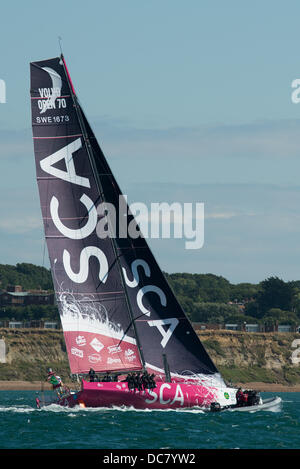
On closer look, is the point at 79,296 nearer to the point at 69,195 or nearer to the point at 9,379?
the point at 69,195

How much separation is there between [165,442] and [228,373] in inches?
3241

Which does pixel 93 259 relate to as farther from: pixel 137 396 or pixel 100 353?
pixel 137 396

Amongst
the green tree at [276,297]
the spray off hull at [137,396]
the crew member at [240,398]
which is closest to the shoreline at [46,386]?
the green tree at [276,297]

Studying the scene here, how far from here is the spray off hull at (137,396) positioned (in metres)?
47.3

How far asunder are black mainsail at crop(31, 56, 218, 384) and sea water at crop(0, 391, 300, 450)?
108 inches

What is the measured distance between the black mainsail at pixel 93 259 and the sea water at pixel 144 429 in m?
2.73

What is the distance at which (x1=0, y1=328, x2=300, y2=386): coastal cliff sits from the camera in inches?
4651

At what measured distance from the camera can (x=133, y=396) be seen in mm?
47375

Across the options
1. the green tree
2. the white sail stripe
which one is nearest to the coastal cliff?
the green tree

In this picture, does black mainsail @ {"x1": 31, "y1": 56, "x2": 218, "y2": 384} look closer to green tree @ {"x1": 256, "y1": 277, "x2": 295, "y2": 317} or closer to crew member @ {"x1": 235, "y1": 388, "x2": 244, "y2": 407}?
crew member @ {"x1": 235, "y1": 388, "x2": 244, "y2": 407}

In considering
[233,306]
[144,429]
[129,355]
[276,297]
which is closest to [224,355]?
[276,297]
